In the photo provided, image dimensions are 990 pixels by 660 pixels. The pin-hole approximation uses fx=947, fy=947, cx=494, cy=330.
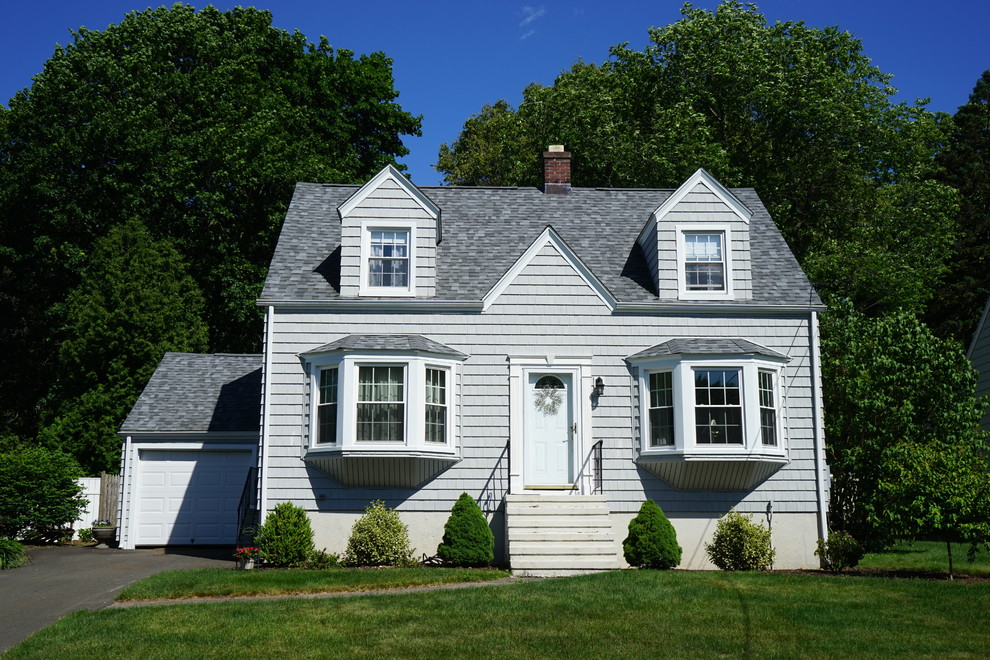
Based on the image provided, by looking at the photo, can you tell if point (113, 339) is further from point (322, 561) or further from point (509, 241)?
Answer: point (322, 561)

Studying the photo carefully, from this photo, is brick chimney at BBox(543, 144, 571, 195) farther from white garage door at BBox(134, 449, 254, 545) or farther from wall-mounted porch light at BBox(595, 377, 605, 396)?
white garage door at BBox(134, 449, 254, 545)

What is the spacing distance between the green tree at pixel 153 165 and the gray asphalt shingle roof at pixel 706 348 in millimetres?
17374

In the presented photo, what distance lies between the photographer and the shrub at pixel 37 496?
21781 mm

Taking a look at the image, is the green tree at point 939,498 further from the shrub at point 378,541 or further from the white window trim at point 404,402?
the shrub at point 378,541

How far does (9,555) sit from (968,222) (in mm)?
36024

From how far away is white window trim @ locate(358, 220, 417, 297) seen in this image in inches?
727

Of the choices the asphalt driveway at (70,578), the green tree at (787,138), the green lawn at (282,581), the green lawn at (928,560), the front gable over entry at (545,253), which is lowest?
the green lawn at (928,560)

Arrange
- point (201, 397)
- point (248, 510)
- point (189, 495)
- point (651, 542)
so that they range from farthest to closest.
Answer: point (201, 397), point (189, 495), point (248, 510), point (651, 542)

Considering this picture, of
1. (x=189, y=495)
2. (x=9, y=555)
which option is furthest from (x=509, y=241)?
(x=9, y=555)

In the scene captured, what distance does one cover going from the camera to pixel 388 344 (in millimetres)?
17422

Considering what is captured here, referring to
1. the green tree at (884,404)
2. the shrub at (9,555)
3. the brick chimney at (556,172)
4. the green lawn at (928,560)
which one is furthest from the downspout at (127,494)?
the green lawn at (928,560)

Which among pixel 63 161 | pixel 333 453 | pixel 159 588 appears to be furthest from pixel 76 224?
pixel 159 588

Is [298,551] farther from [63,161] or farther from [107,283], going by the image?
[63,161]

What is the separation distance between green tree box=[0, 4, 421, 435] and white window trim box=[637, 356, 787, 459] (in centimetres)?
1758
